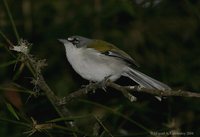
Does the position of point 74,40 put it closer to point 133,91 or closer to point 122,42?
point 133,91

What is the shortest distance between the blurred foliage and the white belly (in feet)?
2.23

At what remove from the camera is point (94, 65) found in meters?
3.41

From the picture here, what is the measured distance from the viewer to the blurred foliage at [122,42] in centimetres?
417

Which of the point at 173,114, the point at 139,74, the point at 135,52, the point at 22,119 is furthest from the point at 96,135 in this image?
the point at 135,52

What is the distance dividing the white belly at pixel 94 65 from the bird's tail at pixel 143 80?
0.20 ft

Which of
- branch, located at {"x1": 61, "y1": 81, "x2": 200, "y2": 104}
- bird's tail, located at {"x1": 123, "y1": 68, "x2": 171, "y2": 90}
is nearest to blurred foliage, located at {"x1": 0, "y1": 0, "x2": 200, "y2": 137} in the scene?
bird's tail, located at {"x1": 123, "y1": 68, "x2": 171, "y2": 90}

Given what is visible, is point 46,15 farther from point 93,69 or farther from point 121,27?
point 93,69

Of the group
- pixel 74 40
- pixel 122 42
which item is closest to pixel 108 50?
pixel 74 40

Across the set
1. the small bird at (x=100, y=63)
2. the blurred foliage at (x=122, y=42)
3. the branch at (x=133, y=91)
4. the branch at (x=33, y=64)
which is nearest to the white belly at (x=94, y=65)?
the small bird at (x=100, y=63)

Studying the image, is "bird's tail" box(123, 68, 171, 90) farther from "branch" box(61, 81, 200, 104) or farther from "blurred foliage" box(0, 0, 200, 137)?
"blurred foliage" box(0, 0, 200, 137)

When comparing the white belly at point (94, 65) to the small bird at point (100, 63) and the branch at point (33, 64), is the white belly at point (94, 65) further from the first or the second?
the branch at point (33, 64)

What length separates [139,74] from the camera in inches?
132

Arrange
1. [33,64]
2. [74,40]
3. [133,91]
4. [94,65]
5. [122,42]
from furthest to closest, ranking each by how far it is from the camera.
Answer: [122,42] < [74,40] < [94,65] < [33,64] < [133,91]

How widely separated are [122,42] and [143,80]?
1.33m
